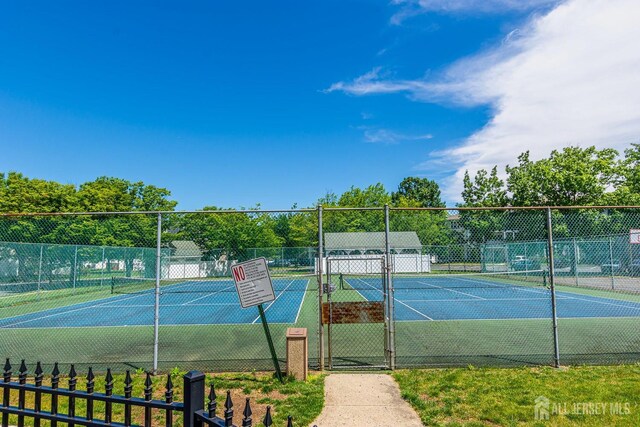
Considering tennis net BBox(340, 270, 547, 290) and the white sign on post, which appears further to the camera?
tennis net BBox(340, 270, 547, 290)

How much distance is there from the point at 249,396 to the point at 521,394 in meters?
4.09

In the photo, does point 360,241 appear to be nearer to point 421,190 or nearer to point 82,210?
point 82,210

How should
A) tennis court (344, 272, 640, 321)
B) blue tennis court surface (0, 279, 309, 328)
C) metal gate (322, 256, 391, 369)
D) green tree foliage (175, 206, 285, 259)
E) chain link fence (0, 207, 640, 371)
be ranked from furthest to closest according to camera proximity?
tennis court (344, 272, 640, 321)
blue tennis court surface (0, 279, 309, 328)
green tree foliage (175, 206, 285, 259)
chain link fence (0, 207, 640, 371)
metal gate (322, 256, 391, 369)

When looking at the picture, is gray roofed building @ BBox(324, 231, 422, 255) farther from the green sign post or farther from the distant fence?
the distant fence

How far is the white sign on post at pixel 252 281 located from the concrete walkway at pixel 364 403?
6.08ft

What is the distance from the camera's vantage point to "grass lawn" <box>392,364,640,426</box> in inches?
185

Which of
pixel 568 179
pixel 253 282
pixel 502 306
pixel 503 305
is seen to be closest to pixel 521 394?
pixel 253 282

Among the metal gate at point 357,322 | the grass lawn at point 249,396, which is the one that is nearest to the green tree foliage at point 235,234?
the metal gate at point 357,322

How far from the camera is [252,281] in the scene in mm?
6012

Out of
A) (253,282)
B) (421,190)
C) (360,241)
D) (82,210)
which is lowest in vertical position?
(253,282)

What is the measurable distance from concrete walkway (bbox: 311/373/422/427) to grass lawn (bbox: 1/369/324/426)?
0.18 m

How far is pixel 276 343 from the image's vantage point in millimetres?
9523

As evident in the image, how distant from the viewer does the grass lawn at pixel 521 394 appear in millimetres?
4691

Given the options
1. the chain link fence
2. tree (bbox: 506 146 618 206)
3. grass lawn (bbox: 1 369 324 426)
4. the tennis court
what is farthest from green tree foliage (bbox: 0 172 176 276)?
tree (bbox: 506 146 618 206)
